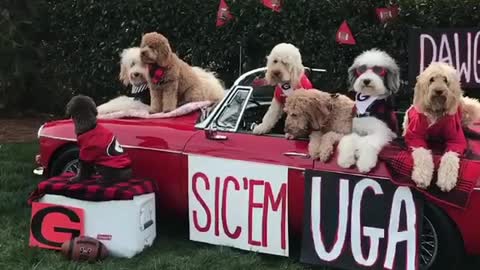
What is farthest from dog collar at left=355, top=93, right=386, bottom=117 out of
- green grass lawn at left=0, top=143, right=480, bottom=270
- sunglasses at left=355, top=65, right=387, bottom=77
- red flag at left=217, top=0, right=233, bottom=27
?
red flag at left=217, top=0, right=233, bottom=27

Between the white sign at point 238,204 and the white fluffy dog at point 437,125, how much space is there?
0.91m

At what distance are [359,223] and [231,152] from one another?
3.40ft

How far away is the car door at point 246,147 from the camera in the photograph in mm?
4281

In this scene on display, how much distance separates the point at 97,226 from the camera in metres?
4.48

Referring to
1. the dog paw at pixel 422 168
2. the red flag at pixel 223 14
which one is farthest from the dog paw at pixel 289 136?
the red flag at pixel 223 14

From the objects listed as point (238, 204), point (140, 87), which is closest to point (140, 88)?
point (140, 87)

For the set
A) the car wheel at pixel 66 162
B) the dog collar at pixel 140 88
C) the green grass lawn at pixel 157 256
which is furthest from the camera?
the dog collar at pixel 140 88

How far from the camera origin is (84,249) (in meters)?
4.36

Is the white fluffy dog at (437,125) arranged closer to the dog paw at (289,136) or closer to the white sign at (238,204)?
the dog paw at (289,136)

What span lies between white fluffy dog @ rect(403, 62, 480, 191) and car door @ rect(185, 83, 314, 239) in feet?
2.37

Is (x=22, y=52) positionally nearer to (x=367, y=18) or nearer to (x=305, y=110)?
(x=367, y=18)

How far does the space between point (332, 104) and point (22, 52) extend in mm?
6784

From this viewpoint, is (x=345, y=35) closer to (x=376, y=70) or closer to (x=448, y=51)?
(x=448, y=51)

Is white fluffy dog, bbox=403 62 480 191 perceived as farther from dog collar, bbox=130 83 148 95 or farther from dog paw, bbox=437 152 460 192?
dog collar, bbox=130 83 148 95
